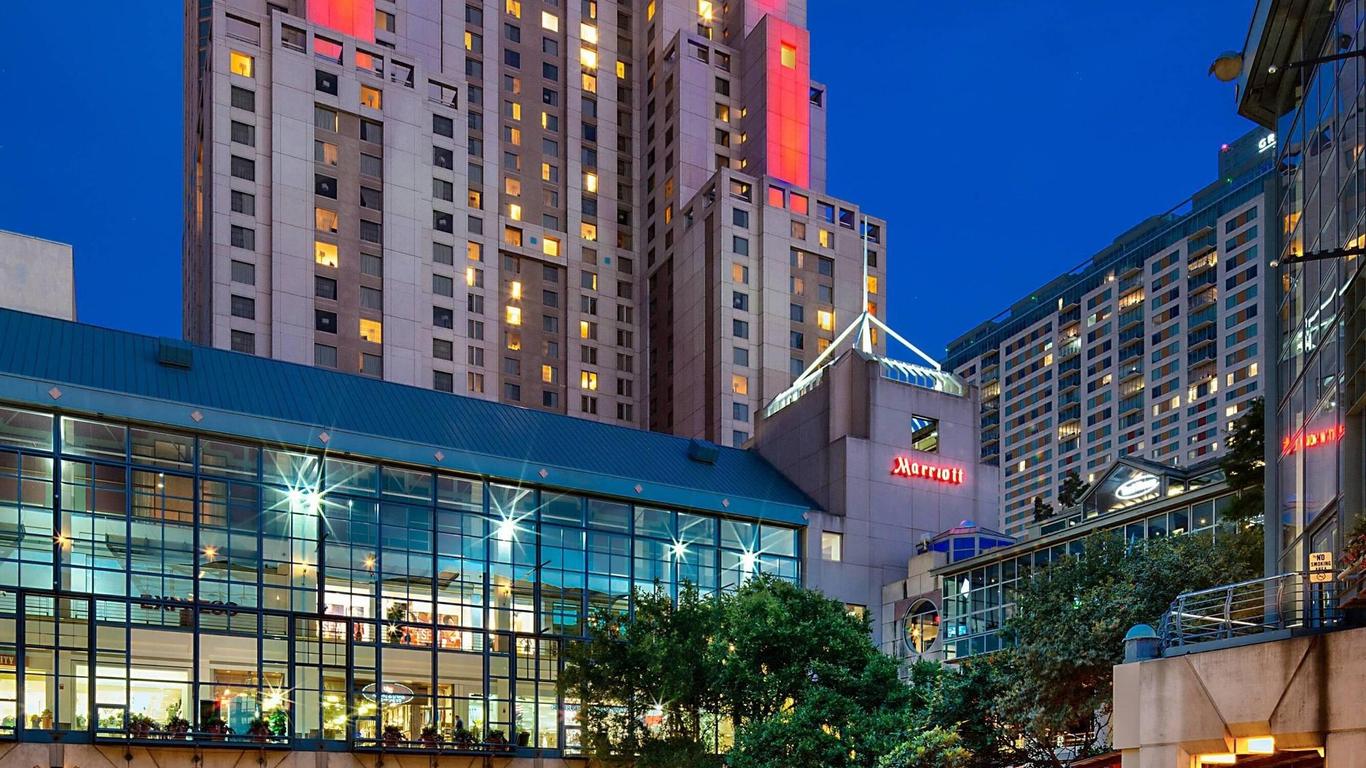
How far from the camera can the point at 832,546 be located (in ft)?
232

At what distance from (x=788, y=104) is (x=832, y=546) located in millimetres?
71349

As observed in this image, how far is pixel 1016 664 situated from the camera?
3912 cm

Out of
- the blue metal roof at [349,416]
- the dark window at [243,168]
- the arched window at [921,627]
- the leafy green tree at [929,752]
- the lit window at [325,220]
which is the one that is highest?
the dark window at [243,168]

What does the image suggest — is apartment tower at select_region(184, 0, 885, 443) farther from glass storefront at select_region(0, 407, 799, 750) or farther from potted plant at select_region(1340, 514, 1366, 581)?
potted plant at select_region(1340, 514, 1366, 581)

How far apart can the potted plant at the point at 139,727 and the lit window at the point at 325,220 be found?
5928 cm

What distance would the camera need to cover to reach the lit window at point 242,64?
Result: 9819cm

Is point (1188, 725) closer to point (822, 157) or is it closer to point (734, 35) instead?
point (822, 157)

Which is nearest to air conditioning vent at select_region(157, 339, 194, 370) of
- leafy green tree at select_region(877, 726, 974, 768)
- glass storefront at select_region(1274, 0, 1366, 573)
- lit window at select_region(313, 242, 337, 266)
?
leafy green tree at select_region(877, 726, 974, 768)

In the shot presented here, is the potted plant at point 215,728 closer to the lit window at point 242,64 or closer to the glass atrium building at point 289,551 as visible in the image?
the glass atrium building at point 289,551

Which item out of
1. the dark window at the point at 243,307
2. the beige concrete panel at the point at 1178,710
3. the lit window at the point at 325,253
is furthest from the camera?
the lit window at the point at 325,253

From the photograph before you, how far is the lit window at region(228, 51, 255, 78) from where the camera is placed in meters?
98.2

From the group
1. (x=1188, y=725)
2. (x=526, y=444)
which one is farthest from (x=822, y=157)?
(x=1188, y=725)

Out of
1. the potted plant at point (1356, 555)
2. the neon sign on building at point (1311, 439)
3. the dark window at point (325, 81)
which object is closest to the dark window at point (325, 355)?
the dark window at point (325, 81)

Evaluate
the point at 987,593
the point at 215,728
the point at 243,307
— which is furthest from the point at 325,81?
the point at 987,593
